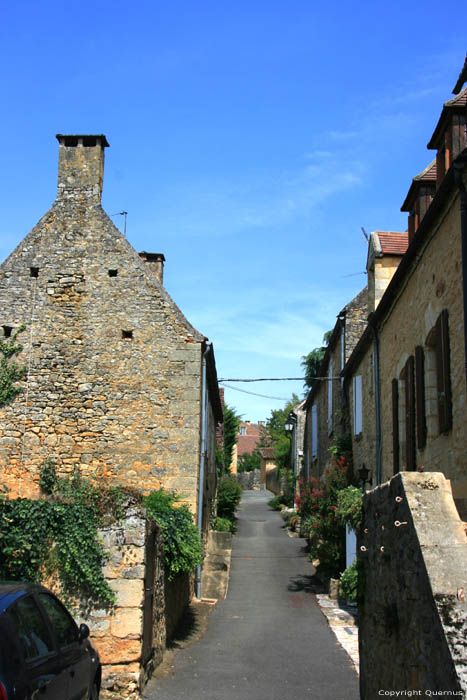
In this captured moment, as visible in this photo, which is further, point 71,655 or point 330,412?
point 330,412

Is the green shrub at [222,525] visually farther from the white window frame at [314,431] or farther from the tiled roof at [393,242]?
the tiled roof at [393,242]

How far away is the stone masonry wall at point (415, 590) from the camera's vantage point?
4066 millimetres

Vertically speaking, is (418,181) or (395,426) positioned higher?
(418,181)

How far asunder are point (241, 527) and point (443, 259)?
752 inches

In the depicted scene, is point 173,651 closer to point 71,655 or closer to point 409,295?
point 71,655

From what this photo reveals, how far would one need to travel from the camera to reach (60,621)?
5430mm

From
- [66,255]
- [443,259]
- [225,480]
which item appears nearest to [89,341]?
[66,255]

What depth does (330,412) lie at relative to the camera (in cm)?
1948

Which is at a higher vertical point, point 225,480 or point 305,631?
point 225,480

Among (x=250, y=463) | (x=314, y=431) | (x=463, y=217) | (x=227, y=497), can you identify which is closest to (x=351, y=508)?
(x=463, y=217)

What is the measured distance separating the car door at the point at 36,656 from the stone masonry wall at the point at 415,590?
7.69 feet

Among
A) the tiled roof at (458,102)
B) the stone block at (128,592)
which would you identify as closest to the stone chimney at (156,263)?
the tiled roof at (458,102)

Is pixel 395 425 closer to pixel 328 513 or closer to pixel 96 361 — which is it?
pixel 328 513

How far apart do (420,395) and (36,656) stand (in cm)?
643
